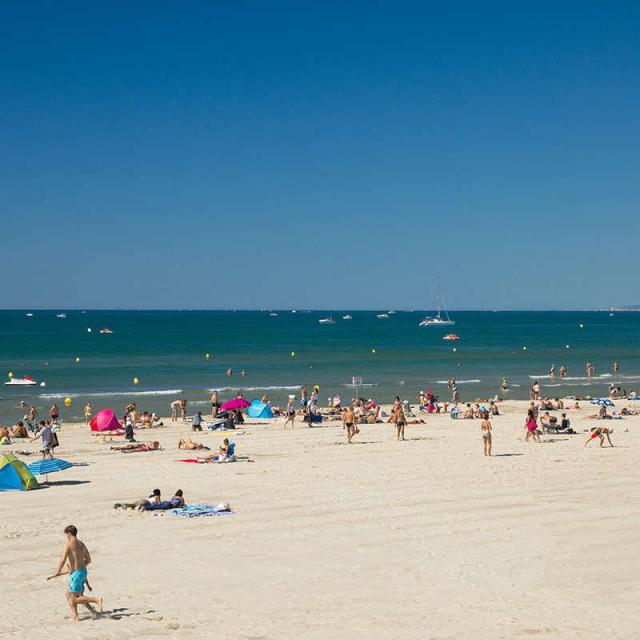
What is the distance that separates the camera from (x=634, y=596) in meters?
A: 11.8

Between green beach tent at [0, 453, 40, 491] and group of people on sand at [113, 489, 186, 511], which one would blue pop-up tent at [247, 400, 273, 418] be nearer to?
green beach tent at [0, 453, 40, 491]

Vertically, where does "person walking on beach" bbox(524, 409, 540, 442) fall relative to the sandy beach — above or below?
above

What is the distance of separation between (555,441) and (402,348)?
7329 cm

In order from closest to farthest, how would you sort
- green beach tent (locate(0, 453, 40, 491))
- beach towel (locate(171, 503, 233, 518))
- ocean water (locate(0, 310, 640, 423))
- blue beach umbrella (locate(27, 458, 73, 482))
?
1. beach towel (locate(171, 503, 233, 518))
2. green beach tent (locate(0, 453, 40, 491))
3. blue beach umbrella (locate(27, 458, 73, 482))
4. ocean water (locate(0, 310, 640, 423))

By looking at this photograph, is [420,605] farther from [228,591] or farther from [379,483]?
[379,483]

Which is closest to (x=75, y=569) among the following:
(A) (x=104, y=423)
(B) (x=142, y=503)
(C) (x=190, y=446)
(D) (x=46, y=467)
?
(B) (x=142, y=503)

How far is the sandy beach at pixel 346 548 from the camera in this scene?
11.0 m

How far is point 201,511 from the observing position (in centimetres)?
1692

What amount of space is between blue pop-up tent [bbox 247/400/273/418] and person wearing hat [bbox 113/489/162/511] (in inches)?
713

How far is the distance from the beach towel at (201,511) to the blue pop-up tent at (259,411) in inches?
740

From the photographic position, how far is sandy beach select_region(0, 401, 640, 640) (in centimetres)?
1099

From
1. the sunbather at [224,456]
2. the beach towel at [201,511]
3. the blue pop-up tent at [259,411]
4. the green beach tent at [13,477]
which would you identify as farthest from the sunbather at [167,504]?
the blue pop-up tent at [259,411]

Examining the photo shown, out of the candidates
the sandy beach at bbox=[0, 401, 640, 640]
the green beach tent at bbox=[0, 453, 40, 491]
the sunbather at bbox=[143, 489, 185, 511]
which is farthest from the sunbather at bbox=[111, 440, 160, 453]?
Answer: the sunbather at bbox=[143, 489, 185, 511]

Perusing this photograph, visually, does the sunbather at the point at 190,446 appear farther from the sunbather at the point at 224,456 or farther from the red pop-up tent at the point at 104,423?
the red pop-up tent at the point at 104,423
